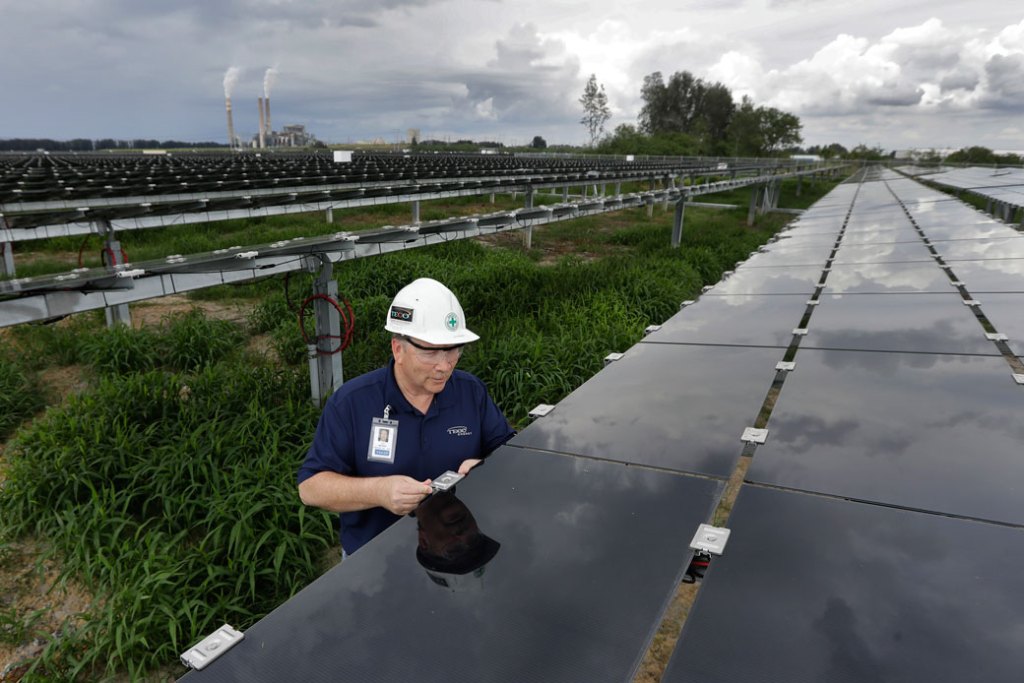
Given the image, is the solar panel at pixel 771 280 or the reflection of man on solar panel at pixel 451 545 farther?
the solar panel at pixel 771 280

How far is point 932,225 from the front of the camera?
8.04 metres

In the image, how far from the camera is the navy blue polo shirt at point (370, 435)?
2247 mm

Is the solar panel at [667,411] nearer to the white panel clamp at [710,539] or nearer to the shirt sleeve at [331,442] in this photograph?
the white panel clamp at [710,539]

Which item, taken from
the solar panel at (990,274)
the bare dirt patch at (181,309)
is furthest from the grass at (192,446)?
the solar panel at (990,274)

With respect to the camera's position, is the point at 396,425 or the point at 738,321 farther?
the point at 738,321

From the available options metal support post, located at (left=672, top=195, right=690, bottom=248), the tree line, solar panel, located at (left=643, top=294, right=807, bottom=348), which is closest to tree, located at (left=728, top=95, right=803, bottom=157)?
the tree line

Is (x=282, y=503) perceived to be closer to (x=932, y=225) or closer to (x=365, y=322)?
(x=365, y=322)

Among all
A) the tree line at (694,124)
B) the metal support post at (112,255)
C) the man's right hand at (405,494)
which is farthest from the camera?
the tree line at (694,124)

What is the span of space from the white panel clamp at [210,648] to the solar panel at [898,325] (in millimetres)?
3070

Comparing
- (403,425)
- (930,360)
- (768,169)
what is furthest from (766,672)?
(768,169)

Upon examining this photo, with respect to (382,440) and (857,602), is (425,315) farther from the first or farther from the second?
(857,602)

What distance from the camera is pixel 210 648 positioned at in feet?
4.09

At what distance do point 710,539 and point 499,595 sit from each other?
1.80ft

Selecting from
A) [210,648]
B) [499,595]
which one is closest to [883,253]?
[499,595]
